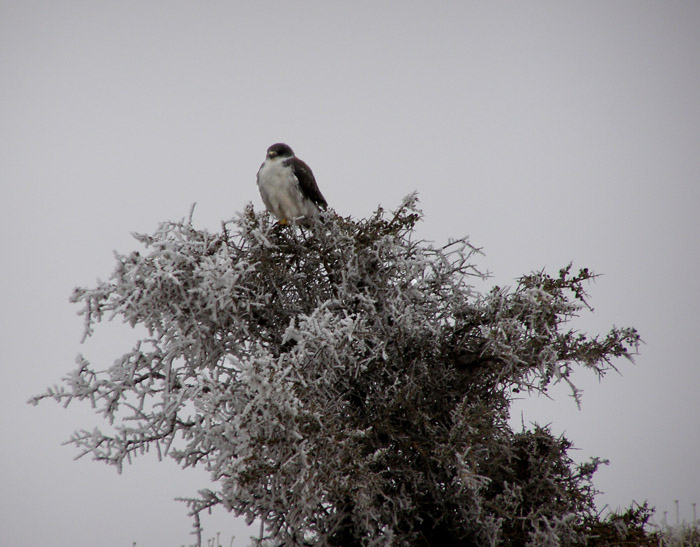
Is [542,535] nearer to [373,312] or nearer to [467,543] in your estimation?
[467,543]

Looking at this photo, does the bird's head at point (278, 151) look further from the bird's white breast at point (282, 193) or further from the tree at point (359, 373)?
the tree at point (359, 373)

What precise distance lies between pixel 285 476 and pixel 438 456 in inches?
74.5

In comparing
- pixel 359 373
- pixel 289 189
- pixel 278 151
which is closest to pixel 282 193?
pixel 289 189

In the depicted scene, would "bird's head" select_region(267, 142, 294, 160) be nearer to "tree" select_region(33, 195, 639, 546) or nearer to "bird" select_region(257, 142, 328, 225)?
"bird" select_region(257, 142, 328, 225)

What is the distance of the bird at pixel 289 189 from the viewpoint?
31.7 feet

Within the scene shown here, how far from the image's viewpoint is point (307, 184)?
973 cm

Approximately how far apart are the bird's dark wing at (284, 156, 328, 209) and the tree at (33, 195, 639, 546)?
1043mm

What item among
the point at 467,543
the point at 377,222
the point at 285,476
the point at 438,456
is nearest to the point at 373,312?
the point at 377,222

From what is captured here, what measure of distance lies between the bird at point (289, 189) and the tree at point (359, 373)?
900 millimetres

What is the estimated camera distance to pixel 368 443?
7547 mm

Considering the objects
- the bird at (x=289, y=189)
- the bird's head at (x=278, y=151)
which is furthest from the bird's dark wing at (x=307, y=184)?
the bird's head at (x=278, y=151)

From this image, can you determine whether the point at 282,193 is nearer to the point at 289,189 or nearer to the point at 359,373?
the point at 289,189

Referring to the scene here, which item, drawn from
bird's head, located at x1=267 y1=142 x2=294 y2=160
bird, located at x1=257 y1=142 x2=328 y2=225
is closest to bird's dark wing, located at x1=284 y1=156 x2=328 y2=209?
Answer: bird, located at x1=257 y1=142 x2=328 y2=225

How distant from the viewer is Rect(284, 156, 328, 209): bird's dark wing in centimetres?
972
